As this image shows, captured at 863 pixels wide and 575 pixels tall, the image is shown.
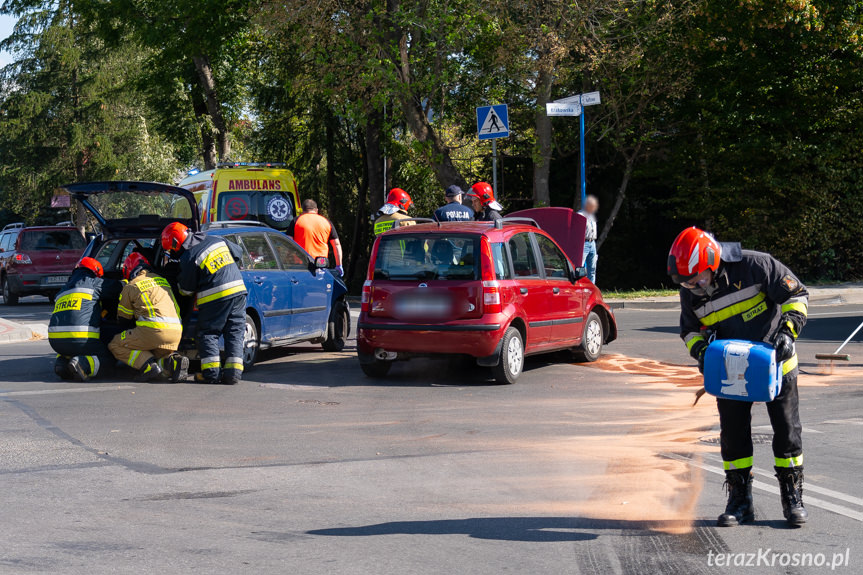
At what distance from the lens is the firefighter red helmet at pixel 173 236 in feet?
33.8

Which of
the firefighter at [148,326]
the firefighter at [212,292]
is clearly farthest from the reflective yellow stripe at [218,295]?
the firefighter at [148,326]

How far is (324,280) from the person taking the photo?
12.8 m

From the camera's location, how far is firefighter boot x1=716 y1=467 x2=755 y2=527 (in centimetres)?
519

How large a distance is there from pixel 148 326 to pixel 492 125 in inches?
307

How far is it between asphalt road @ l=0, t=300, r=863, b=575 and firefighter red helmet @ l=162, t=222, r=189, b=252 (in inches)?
57.6

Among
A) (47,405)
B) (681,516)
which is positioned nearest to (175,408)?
(47,405)

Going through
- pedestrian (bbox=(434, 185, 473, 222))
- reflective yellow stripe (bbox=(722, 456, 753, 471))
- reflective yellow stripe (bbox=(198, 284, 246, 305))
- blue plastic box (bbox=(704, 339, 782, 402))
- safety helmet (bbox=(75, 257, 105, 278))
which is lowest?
reflective yellow stripe (bbox=(722, 456, 753, 471))

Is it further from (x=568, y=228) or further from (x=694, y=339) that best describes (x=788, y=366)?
(x=568, y=228)

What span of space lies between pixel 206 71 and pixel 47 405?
73.3ft

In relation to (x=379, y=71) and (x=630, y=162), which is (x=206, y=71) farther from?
(x=630, y=162)

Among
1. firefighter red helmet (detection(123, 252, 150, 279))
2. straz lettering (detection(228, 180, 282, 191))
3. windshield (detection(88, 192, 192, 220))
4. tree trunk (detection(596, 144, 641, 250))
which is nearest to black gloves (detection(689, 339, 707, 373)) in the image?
firefighter red helmet (detection(123, 252, 150, 279))

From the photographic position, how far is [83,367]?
10602mm

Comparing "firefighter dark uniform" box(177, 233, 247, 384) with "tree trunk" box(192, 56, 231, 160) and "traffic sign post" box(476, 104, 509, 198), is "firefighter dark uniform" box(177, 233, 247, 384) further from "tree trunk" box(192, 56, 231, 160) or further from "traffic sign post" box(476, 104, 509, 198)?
"tree trunk" box(192, 56, 231, 160)

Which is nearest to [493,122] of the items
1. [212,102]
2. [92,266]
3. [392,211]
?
[392,211]
